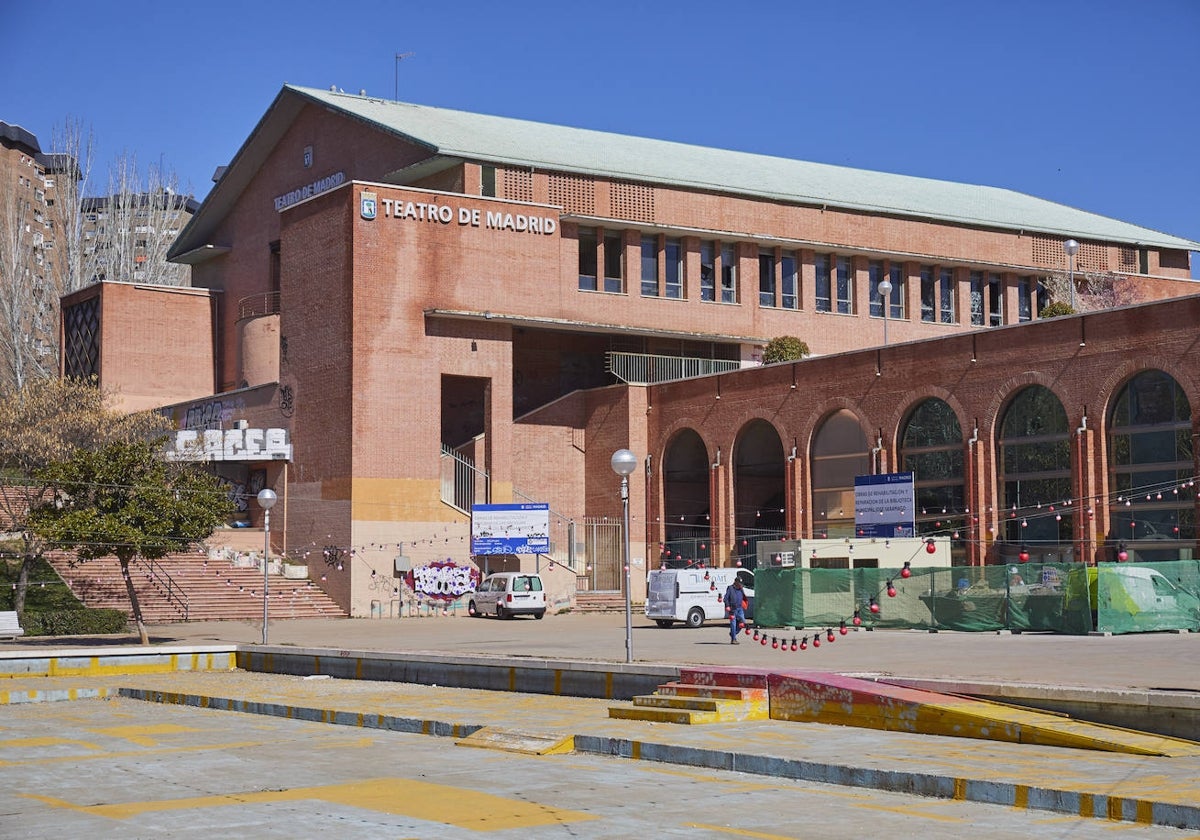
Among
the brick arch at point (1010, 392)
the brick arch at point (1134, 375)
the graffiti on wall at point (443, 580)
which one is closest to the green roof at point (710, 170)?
the graffiti on wall at point (443, 580)

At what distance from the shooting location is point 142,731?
18375mm

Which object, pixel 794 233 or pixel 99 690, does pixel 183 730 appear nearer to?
pixel 99 690

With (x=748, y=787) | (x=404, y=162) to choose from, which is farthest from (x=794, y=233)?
(x=748, y=787)

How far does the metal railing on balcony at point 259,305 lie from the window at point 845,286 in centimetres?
2447

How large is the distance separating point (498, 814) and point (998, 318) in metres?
57.6

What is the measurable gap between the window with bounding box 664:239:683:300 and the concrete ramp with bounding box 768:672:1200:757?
136ft

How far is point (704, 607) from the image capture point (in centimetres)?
4084

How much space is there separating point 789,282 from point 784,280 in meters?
0.29

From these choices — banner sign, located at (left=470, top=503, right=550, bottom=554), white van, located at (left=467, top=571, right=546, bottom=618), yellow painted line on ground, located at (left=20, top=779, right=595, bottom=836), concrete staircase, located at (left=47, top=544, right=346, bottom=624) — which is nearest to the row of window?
banner sign, located at (left=470, top=503, right=550, bottom=554)

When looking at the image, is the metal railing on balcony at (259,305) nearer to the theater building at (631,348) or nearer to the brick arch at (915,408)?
the theater building at (631,348)

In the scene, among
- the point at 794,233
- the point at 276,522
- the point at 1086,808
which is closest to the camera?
the point at 1086,808

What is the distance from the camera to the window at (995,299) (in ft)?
214

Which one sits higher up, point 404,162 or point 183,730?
point 404,162

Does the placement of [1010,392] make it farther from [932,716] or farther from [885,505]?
[932,716]
